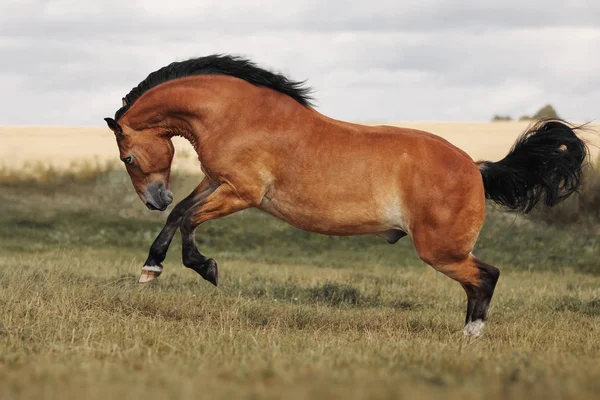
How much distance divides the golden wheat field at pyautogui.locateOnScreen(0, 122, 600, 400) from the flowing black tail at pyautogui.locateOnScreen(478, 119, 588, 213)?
1358mm

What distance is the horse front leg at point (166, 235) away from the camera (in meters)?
8.90

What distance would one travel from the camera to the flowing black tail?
9.75 m

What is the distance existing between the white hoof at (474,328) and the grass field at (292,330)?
154 millimetres

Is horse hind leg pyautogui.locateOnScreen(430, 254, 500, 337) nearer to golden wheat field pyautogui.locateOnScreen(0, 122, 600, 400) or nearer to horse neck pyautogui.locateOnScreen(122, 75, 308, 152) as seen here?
golden wheat field pyautogui.locateOnScreen(0, 122, 600, 400)

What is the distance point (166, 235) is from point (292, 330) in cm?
152

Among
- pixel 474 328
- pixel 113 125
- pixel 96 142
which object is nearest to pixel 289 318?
pixel 474 328

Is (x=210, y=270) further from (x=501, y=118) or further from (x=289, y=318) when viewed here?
(x=501, y=118)

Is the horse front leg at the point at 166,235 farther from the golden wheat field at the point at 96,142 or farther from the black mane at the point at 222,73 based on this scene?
the golden wheat field at the point at 96,142

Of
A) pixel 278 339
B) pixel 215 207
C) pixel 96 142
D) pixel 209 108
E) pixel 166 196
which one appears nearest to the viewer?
pixel 278 339

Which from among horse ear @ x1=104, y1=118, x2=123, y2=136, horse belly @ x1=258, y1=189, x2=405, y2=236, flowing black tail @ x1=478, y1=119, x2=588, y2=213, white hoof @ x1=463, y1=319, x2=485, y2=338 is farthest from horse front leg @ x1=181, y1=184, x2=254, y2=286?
flowing black tail @ x1=478, y1=119, x2=588, y2=213

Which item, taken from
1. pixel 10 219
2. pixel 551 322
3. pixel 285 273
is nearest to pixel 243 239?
pixel 10 219

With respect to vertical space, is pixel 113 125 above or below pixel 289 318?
above

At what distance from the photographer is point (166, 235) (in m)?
9.01

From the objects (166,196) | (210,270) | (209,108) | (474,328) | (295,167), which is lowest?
(474,328)
